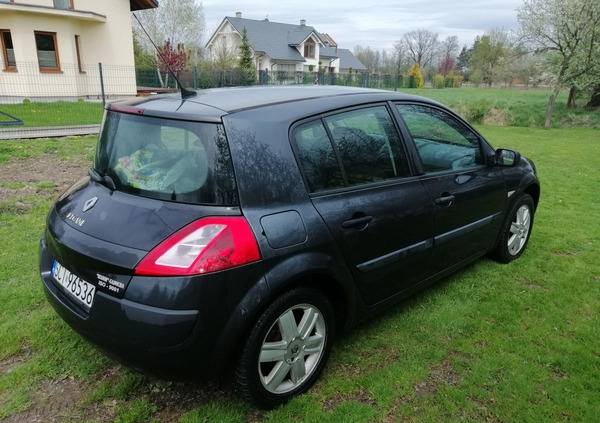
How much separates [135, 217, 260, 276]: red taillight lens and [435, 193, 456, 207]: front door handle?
165 cm

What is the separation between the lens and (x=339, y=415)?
244 centimetres

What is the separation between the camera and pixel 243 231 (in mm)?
2141

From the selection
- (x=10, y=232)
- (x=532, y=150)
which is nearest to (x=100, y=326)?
(x=10, y=232)

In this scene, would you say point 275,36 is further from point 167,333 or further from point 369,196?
point 167,333

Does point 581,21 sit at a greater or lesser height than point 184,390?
greater

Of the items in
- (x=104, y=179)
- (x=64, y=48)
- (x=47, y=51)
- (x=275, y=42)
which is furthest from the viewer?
(x=275, y=42)

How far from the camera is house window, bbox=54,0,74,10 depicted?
22.1 m

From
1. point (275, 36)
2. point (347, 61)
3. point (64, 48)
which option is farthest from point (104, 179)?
point (347, 61)

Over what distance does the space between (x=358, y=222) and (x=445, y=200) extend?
99 centimetres

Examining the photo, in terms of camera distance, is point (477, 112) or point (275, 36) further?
point (275, 36)

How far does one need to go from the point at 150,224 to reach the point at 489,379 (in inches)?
87.2

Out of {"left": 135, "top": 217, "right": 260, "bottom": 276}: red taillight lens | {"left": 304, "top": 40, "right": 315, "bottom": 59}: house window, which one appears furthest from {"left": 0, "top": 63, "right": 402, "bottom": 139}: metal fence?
{"left": 304, "top": 40, "right": 315, "bottom": 59}: house window

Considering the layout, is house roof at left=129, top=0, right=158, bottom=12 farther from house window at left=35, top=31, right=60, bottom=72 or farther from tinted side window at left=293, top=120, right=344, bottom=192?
tinted side window at left=293, top=120, right=344, bottom=192

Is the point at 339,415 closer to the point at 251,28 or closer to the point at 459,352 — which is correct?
the point at 459,352
